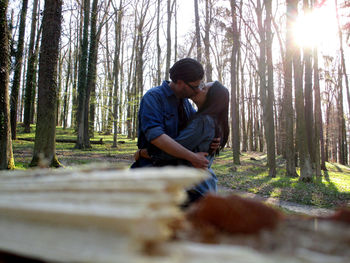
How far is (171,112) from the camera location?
2361 millimetres

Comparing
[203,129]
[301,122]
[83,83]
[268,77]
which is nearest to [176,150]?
[203,129]

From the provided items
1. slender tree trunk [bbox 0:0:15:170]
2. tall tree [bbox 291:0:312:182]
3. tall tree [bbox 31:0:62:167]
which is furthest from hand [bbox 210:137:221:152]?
tall tree [bbox 291:0:312:182]

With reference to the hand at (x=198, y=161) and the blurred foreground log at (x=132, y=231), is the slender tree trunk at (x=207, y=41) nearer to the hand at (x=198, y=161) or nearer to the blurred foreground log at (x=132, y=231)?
the hand at (x=198, y=161)

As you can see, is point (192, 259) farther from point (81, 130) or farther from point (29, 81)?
point (29, 81)

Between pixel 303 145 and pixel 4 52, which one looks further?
pixel 303 145

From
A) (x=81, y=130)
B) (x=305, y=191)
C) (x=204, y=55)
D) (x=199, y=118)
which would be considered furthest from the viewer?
(x=204, y=55)

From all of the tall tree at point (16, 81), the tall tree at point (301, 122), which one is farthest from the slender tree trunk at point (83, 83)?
the tall tree at point (301, 122)

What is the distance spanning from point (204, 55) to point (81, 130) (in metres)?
10.2

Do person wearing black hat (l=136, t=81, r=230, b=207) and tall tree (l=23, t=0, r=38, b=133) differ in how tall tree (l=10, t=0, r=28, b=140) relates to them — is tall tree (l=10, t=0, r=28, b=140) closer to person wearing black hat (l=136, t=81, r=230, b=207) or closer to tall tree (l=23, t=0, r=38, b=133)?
tall tree (l=23, t=0, r=38, b=133)

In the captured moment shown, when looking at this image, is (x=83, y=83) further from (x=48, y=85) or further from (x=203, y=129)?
(x=203, y=129)

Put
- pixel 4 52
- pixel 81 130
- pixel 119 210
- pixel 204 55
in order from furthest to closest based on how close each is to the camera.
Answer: pixel 204 55
pixel 81 130
pixel 4 52
pixel 119 210

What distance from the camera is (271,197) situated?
26.8ft

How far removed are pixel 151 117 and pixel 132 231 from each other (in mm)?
1627

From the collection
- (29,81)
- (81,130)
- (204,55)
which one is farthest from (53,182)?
(29,81)
